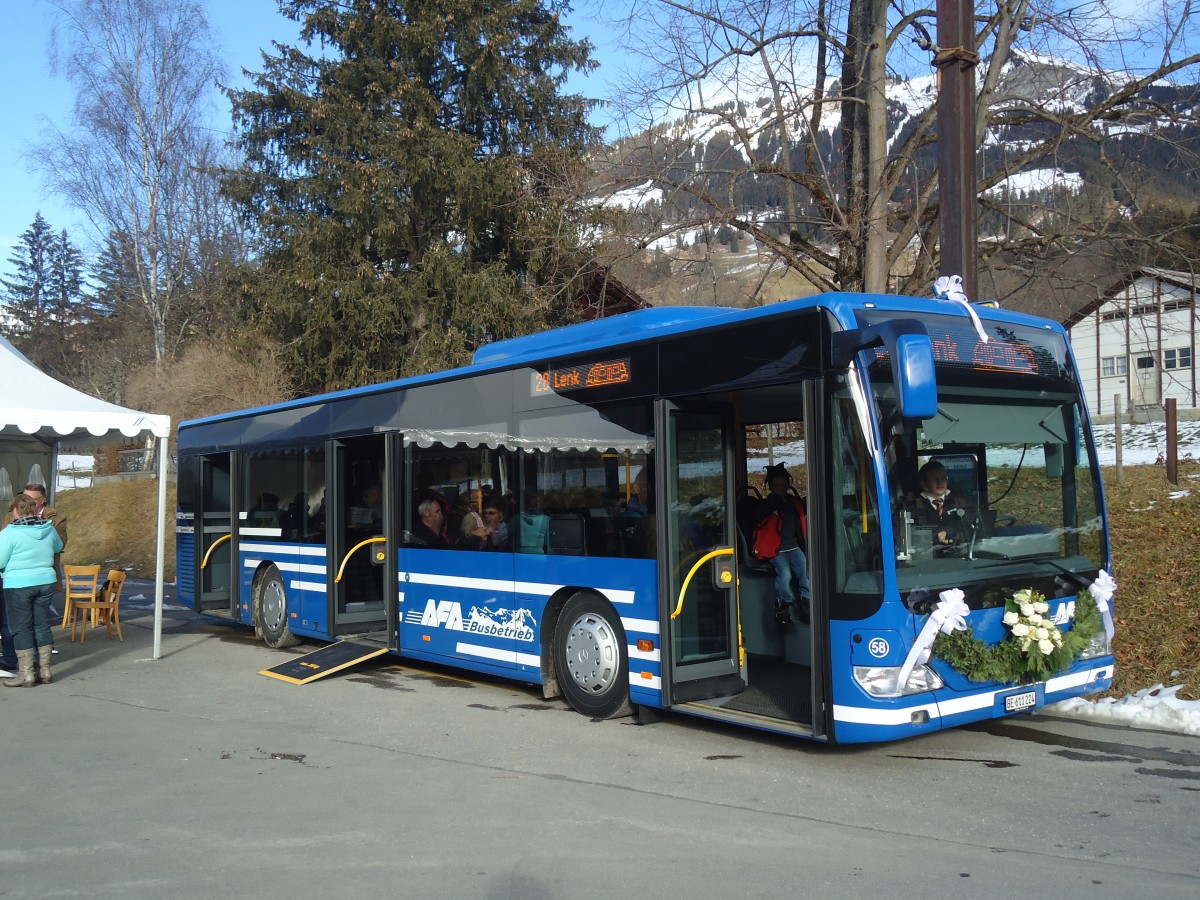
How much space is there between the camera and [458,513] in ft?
32.6

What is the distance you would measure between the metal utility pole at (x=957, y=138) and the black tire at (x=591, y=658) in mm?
4432

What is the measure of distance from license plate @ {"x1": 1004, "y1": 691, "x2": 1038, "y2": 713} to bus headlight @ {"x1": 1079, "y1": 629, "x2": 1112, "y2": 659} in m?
0.59

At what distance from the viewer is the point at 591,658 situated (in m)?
8.42

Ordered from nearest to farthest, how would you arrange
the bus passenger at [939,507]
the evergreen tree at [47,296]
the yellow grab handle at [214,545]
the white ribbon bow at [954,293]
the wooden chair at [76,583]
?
the bus passenger at [939,507]
the white ribbon bow at [954,293]
the wooden chair at [76,583]
the yellow grab handle at [214,545]
the evergreen tree at [47,296]

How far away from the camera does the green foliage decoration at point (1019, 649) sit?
648 centimetres

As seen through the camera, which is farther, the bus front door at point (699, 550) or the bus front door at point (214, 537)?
the bus front door at point (214, 537)

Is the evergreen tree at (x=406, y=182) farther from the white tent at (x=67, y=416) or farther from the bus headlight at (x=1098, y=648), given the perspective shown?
the bus headlight at (x=1098, y=648)

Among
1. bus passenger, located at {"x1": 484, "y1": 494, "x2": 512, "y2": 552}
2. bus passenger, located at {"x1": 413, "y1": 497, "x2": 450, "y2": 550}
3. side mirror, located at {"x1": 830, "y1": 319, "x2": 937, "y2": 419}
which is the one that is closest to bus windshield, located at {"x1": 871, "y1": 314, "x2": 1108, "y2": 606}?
side mirror, located at {"x1": 830, "y1": 319, "x2": 937, "y2": 419}

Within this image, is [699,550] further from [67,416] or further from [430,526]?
[67,416]

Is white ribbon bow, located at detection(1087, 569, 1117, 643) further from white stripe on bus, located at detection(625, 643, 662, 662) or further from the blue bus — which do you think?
white stripe on bus, located at detection(625, 643, 662, 662)

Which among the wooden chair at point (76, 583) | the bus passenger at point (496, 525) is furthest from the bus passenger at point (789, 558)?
the wooden chair at point (76, 583)

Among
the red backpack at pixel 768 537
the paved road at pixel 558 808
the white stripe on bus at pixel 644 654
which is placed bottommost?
the paved road at pixel 558 808

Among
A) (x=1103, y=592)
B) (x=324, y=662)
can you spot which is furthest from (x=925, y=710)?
(x=324, y=662)

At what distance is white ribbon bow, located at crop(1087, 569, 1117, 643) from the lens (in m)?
7.18
